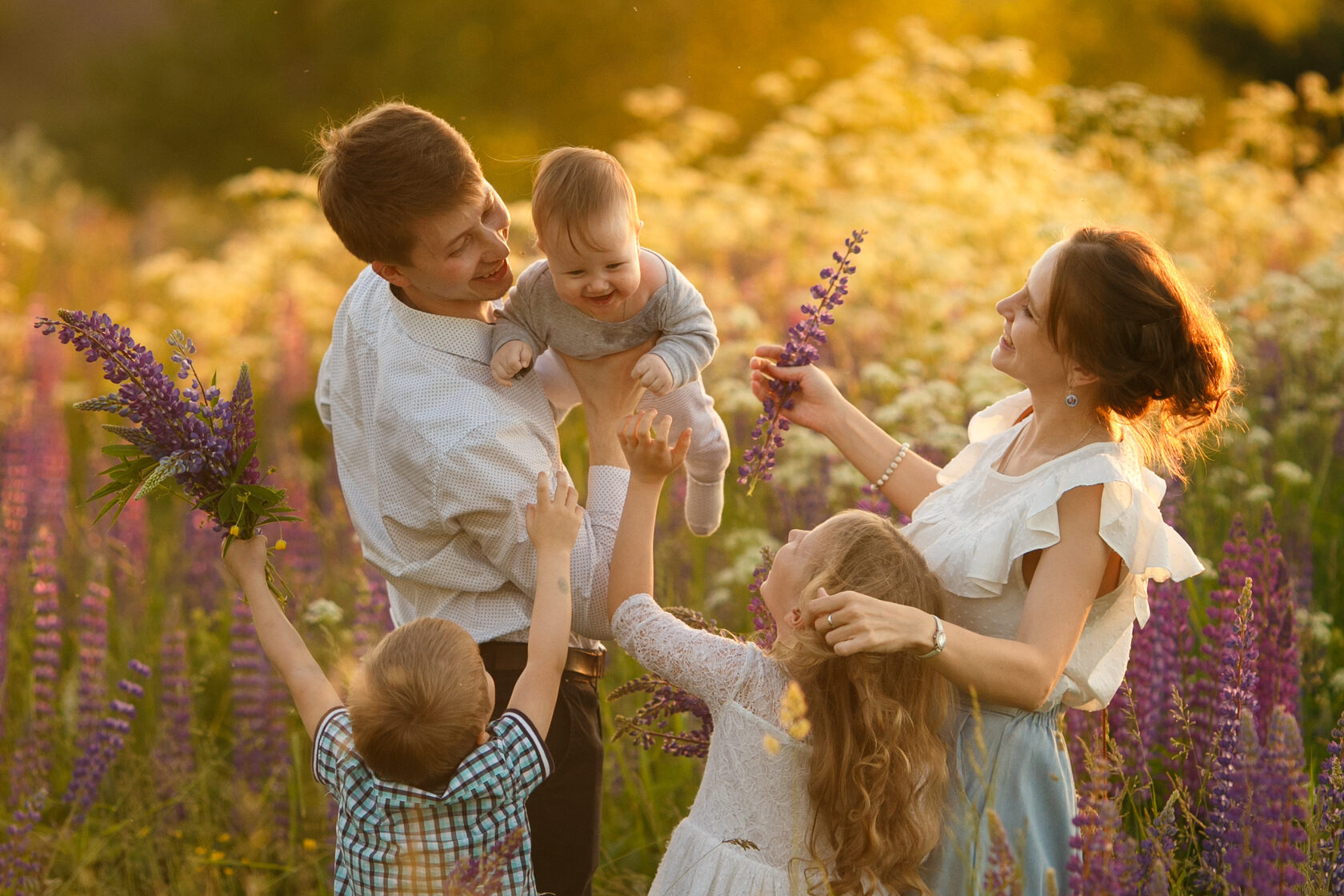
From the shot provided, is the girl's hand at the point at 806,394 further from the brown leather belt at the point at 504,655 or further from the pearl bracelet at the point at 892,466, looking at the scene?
the brown leather belt at the point at 504,655

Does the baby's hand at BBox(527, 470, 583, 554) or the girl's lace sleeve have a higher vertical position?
the baby's hand at BBox(527, 470, 583, 554)

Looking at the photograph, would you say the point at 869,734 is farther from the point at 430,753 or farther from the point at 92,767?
the point at 92,767

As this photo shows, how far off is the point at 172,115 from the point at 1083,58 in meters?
11.2

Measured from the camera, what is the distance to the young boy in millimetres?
1872

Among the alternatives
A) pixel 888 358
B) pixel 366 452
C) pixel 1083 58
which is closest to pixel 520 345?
pixel 366 452

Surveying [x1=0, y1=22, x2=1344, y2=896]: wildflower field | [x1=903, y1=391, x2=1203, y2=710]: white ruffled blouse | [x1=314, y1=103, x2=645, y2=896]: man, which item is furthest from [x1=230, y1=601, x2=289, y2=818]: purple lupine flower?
[x1=903, y1=391, x2=1203, y2=710]: white ruffled blouse

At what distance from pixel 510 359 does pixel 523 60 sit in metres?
11.8

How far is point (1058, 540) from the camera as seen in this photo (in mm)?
2143

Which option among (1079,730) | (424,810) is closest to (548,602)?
(424,810)

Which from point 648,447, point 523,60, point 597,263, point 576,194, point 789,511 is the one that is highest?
point 576,194

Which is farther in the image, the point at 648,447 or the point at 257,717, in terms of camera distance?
the point at 257,717

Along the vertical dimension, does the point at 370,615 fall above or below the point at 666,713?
below

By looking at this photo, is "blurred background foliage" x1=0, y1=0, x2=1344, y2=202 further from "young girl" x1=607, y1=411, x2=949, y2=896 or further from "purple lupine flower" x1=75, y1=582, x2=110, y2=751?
"young girl" x1=607, y1=411, x2=949, y2=896

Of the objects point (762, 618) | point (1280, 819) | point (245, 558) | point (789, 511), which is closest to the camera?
point (1280, 819)
